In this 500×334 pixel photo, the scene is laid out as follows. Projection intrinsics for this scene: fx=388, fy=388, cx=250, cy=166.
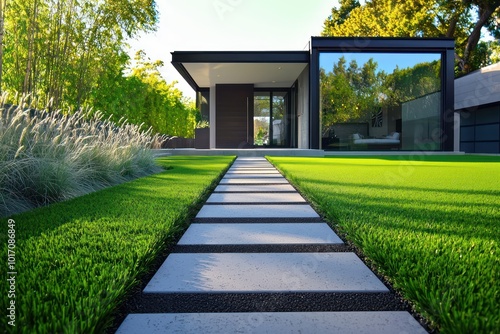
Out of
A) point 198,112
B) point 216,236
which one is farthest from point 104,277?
point 198,112

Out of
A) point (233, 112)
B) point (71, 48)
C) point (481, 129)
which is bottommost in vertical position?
point (481, 129)

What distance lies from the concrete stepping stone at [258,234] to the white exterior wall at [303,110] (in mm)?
11715

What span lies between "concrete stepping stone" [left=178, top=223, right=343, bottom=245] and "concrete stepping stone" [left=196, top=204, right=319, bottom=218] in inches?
11.1

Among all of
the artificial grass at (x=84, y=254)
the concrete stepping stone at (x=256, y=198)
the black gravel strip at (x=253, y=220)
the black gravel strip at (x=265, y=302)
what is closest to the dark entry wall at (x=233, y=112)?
the concrete stepping stone at (x=256, y=198)

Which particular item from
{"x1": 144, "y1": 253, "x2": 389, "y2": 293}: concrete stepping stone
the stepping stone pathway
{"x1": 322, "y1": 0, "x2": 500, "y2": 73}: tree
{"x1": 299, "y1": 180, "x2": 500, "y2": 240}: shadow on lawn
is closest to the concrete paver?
{"x1": 299, "y1": 180, "x2": 500, "y2": 240}: shadow on lawn

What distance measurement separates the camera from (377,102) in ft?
42.1

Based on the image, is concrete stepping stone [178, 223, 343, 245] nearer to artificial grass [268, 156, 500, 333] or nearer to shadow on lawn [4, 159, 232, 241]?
artificial grass [268, 156, 500, 333]

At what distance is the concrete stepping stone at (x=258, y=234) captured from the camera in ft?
6.70

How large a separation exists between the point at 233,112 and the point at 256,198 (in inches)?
560

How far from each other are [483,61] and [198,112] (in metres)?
16.5

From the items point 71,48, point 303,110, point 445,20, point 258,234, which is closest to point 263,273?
point 258,234

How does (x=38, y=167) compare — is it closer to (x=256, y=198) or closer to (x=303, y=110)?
(x=256, y=198)

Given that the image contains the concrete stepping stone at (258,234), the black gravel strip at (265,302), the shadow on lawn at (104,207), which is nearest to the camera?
the black gravel strip at (265,302)

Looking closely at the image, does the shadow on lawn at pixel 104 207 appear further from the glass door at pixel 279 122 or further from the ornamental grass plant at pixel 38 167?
the glass door at pixel 279 122
